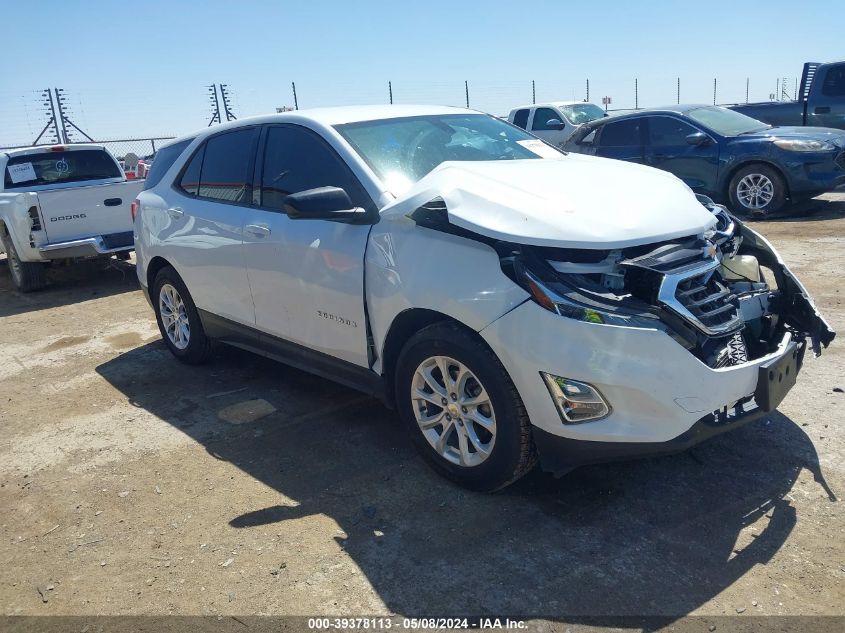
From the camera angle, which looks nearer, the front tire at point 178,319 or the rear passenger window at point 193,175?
the rear passenger window at point 193,175

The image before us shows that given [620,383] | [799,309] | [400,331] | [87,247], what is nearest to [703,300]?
[620,383]

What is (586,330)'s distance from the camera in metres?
2.95

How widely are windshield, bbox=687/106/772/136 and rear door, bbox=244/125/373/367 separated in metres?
8.05

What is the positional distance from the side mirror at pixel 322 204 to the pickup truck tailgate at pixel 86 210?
6.13m

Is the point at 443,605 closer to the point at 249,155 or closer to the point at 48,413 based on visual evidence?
the point at 249,155

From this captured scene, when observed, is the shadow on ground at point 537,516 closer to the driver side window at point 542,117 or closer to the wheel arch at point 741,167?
the wheel arch at point 741,167

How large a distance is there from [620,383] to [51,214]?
7890 millimetres

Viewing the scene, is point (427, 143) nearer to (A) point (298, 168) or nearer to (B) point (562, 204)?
(A) point (298, 168)

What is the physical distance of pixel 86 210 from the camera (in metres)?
8.88

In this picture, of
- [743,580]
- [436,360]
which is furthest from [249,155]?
[743,580]

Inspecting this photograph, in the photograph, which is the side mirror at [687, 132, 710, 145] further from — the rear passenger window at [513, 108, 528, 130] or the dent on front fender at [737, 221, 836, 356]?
the dent on front fender at [737, 221, 836, 356]

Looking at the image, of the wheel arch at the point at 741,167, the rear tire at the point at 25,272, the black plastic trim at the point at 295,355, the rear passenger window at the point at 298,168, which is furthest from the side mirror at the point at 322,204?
the wheel arch at the point at 741,167

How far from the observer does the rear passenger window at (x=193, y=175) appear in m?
5.33

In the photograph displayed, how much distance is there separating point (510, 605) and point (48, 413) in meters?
3.79
